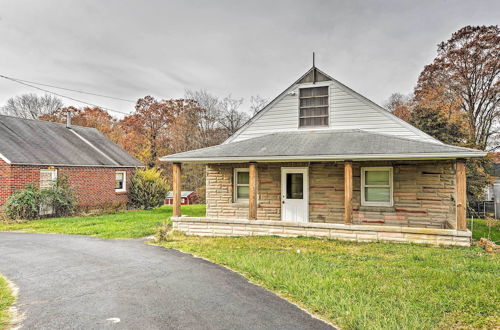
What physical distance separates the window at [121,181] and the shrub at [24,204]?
577 cm

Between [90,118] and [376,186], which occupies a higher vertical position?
[90,118]

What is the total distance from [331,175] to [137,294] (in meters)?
8.00

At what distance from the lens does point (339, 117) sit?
12.2 m

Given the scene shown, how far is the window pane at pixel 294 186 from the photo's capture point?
11.6 metres

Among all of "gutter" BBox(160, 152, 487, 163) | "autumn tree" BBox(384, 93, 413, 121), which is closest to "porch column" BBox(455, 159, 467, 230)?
"gutter" BBox(160, 152, 487, 163)

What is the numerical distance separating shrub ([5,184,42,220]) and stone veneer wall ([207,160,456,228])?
8760mm

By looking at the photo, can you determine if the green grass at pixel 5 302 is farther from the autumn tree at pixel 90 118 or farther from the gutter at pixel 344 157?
the autumn tree at pixel 90 118

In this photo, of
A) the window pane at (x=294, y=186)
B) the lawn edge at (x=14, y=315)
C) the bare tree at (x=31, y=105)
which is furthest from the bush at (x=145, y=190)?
the bare tree at (x=31, y=105)

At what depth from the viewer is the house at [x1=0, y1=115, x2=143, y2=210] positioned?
47.8 feet

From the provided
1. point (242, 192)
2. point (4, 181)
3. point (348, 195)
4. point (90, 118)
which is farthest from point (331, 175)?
point (90, 118)

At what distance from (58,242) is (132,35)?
13.9 meters

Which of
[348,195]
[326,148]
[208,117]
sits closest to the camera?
[348,195]

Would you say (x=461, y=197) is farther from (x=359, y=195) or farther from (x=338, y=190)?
(x=338, y=190)

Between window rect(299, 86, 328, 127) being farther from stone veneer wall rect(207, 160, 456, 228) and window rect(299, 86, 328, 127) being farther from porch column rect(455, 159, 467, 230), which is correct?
porch column rect(455, 159, 467, 230)
